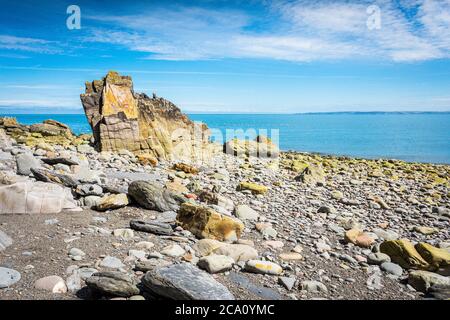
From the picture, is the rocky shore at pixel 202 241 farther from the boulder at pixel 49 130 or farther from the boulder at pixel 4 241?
the boulder at pixel 49 130

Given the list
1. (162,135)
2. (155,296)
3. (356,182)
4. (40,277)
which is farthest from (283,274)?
(162,135)

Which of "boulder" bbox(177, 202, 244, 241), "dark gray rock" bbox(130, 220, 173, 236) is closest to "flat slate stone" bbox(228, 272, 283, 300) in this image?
"boulder" bbox(177, 202, 244, 241)

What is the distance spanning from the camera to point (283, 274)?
5.75m

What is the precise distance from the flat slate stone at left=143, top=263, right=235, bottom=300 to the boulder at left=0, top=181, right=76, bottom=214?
11.6 feet

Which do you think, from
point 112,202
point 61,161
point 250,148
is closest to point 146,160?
point 61,161

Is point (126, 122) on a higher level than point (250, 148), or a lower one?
higher

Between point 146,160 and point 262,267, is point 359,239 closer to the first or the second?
point 262,267

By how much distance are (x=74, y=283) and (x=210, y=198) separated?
5022 millimetres

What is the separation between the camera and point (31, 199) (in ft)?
22.3

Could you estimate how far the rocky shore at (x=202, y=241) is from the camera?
4598 millimetres

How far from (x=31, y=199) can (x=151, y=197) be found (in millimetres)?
2472

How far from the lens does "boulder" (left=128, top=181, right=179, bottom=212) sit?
8000 mm

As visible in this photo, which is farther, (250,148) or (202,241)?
(250,148)
